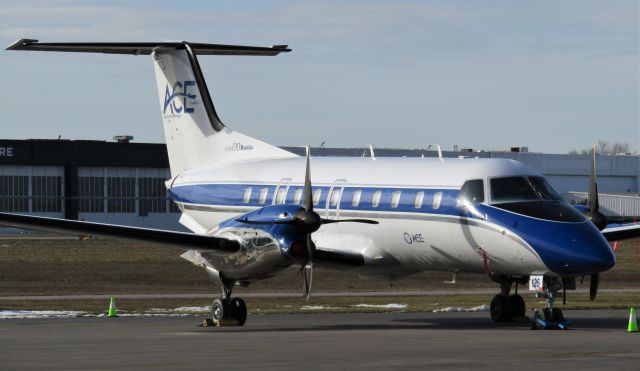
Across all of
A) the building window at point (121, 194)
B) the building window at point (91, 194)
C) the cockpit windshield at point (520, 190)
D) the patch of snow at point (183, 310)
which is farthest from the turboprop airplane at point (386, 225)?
the building window at point (121, 194)

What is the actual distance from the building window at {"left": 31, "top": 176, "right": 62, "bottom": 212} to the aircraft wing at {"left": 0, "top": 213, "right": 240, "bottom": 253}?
6579 centimetres

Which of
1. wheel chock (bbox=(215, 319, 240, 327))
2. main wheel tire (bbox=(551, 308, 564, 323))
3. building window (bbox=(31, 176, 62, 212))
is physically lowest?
wheel chock (bbox=(215, 319, 240, 327))

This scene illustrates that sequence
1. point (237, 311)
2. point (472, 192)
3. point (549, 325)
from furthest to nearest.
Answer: point (237, 311) < point (472, 192) < point (549, 325)

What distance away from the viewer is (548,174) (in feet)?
314

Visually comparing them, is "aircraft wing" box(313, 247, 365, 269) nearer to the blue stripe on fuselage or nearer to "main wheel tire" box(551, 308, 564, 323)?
the blue stripe on fuselage

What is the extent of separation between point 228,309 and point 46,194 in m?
66.2

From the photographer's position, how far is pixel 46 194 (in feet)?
287

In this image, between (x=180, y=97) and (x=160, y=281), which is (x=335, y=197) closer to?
(x=180, y=97)

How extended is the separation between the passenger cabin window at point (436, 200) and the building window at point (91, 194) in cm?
6730

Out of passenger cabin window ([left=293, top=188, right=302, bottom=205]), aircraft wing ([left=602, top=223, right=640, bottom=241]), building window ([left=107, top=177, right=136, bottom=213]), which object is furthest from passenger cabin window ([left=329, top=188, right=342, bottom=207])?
building window ([left=107, top=177, right=136, bottom=213])

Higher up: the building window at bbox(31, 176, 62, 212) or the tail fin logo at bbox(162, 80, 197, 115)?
the tail fin logo at bbox(162, 80, 197, 115)

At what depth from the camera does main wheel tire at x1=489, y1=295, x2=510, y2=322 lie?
2486cm

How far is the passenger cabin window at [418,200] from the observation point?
23406 mm

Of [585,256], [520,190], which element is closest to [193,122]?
[520,190]
